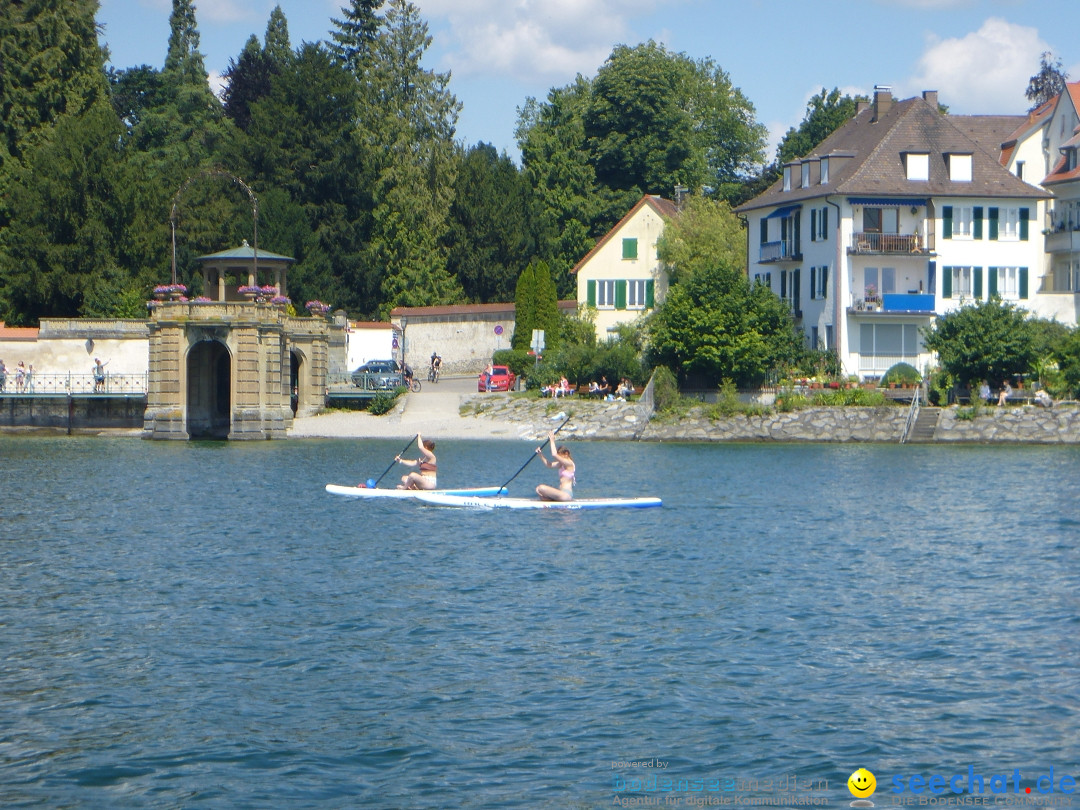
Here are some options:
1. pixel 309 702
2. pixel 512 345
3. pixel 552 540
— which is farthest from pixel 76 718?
pixel 512 345

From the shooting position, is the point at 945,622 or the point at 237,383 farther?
the point at 237,383

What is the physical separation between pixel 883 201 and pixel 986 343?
31.7 ft

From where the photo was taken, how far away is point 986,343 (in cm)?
5600

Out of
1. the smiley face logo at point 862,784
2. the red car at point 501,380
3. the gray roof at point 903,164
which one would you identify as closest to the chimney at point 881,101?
the gray roof at point 903,164

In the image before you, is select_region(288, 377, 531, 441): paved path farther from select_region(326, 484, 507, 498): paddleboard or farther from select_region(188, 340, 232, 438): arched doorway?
select_region(326, 484, 507, 498): paddleboard

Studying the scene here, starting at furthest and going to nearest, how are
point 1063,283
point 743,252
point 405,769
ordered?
1. point 743,252
2. point 1063,283
3. point 405,769

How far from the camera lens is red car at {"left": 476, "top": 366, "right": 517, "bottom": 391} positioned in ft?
213

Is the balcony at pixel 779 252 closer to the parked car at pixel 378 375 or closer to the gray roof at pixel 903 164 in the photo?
the gray roof at pixel 903 164

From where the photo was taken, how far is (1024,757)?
14.0m

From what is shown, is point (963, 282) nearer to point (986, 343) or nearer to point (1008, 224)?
point (1008, 224)

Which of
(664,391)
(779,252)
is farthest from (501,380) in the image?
(779,252)

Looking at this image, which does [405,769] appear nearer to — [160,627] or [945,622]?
[160,627]

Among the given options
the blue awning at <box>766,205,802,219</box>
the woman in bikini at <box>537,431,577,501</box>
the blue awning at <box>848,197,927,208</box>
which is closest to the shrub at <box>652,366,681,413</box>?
the blue awning at <box>848,197,927,208</box>

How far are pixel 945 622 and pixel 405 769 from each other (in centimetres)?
1027
